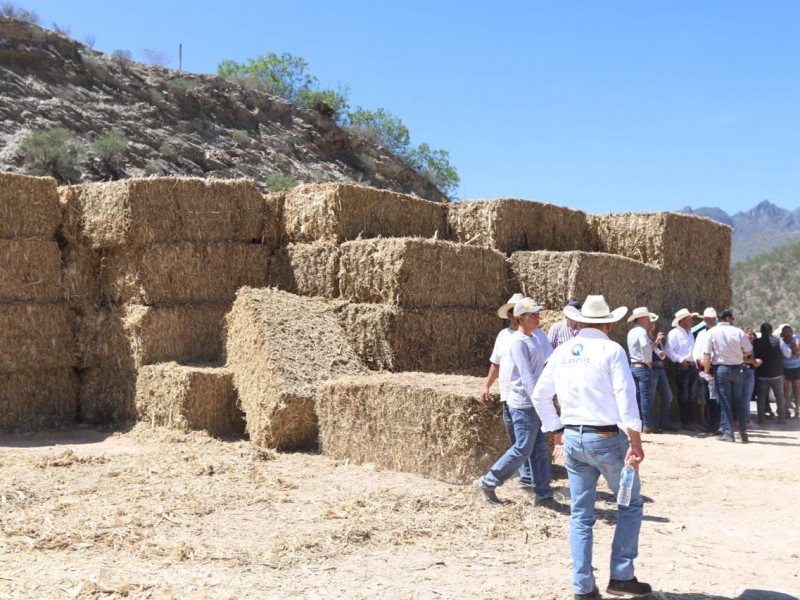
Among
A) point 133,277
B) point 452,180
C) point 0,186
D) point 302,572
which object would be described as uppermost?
point 452,180

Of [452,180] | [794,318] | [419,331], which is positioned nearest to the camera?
[419,331]

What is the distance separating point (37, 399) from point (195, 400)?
2.97m

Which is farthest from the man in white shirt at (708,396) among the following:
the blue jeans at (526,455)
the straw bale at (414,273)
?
the blue jeans at (526,455)

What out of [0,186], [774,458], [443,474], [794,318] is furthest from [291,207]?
[794,318]

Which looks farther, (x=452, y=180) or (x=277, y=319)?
(x=452, y=180)

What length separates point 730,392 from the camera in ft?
39.5

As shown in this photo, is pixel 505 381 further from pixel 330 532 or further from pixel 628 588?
pixel 628 588

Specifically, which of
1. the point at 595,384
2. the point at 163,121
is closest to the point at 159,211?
the point at 595,384

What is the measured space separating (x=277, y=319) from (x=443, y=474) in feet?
12.2

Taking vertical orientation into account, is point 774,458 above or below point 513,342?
below

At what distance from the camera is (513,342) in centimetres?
736

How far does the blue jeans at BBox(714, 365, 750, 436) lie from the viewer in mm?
11859

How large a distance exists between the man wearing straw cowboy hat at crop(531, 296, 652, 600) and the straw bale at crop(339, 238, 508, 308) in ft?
20.7

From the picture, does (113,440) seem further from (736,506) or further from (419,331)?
(736,506)
